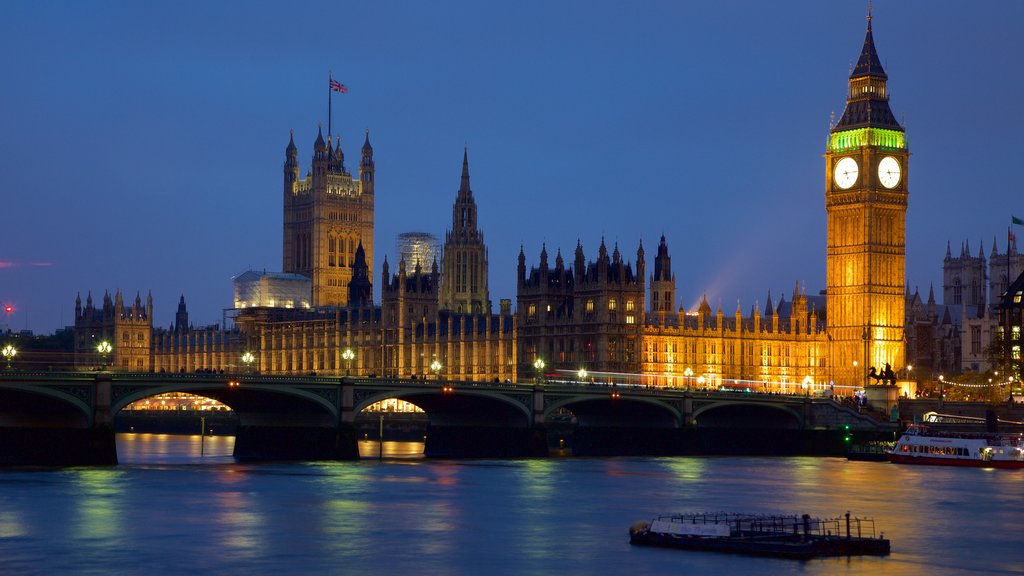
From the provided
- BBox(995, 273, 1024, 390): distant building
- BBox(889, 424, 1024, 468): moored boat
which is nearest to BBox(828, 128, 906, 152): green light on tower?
BBox(995, 273, 1024, 390): distant building

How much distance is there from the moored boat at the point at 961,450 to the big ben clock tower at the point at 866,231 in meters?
41.3

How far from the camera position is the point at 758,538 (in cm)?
5897

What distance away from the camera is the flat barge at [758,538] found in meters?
57.1

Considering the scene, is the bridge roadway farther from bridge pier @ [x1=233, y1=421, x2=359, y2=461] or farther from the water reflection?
the water reflection

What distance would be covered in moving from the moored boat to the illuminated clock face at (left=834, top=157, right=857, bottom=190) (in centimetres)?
4493

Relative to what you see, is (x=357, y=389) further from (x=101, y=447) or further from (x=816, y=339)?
(x=816, y=339)

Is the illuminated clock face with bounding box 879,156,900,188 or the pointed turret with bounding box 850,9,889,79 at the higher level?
the pointed turret with bounding box 850,9,889,79

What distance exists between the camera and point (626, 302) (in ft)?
518

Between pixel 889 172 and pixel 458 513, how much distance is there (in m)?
96.1

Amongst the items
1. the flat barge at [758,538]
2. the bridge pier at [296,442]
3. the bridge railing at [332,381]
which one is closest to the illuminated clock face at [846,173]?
the bridge railing at [332,381]

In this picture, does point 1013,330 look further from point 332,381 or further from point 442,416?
point 332,381

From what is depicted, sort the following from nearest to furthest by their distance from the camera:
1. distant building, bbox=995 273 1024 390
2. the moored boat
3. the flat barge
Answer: the flat barge
the moored boat
distant building, bbox=995 273 1024 390

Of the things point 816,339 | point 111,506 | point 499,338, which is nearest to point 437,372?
point 499,338

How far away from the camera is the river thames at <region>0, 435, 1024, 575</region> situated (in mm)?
57125
